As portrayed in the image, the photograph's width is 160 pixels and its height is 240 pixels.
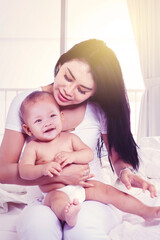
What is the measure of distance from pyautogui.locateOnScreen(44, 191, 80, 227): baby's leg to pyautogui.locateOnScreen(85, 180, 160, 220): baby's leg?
0.07m

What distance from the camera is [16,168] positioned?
65cm

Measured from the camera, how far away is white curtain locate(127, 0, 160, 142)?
108cm

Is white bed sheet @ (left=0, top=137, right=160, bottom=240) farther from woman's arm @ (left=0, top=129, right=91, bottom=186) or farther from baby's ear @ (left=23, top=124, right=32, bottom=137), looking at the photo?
baby's ear @ (left=23, top=124, right=32, bottom=137)

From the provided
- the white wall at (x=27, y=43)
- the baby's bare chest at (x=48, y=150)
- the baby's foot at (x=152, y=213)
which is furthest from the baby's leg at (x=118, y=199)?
the white wall at (x=27, y=43)

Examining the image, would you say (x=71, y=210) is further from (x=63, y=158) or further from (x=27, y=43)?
(x=27, y=43)

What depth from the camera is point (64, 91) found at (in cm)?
65

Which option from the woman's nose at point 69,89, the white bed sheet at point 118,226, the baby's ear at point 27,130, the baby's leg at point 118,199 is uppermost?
the woman's nose at point 69,89

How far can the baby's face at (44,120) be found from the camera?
62 centimetres

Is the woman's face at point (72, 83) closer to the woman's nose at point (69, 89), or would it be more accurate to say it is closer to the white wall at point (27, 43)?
the woman's nose at point (69, 89)

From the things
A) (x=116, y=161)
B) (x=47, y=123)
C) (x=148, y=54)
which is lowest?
(x=116, y=161)

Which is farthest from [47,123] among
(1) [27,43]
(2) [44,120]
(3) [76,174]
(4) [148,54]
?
(4) [148,54]

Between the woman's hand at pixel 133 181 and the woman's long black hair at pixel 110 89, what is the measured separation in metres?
0.03

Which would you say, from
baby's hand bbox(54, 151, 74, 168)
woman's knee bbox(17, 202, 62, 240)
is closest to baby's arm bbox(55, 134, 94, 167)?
baby's hand bbox(54, 151, 74, 168)

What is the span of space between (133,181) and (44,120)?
0.25 m
